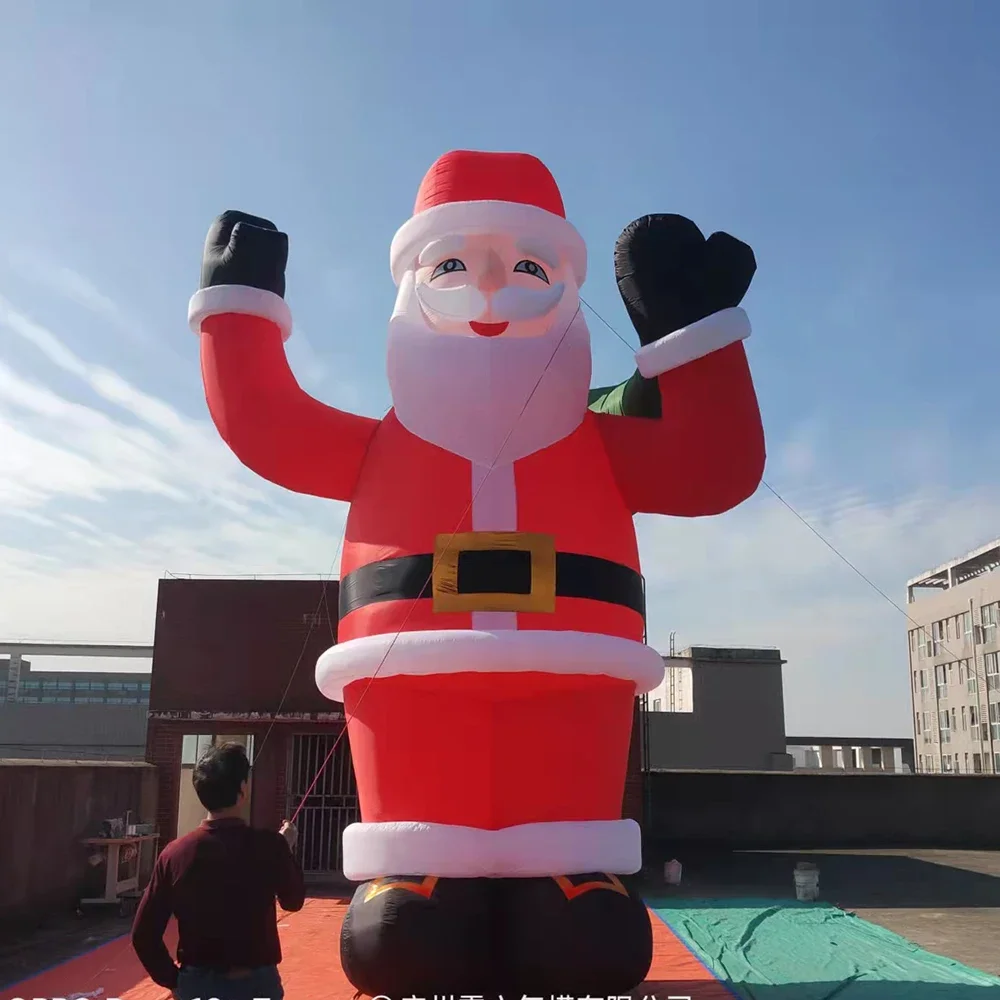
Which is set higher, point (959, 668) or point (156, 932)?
point (959, 668)

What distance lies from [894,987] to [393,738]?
3.51 metres

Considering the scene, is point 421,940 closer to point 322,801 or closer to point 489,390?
point 489,390

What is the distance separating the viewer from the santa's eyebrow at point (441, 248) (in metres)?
5.07

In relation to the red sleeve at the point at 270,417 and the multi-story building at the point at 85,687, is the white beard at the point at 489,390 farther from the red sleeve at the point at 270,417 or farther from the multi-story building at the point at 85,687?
the multi-story building at the point at 85,687

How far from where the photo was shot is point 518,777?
14.8ft

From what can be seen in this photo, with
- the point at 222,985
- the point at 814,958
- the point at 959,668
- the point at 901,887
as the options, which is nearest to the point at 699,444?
the point at 222,985

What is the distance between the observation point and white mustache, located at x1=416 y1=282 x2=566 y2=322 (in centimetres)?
494

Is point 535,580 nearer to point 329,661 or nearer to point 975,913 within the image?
point 329,661

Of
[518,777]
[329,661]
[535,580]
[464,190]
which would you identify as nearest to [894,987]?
[518,777]

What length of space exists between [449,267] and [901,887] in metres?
9.45

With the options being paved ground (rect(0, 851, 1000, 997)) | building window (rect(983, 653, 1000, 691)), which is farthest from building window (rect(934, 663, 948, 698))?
paved ground (rect(0, 851, 1000, 997))

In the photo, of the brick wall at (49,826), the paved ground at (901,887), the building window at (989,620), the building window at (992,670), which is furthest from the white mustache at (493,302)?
the building window at (992,670)

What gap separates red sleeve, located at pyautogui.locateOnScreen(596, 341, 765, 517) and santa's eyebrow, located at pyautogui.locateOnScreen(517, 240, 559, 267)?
0.83 m

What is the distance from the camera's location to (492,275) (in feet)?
16.5
